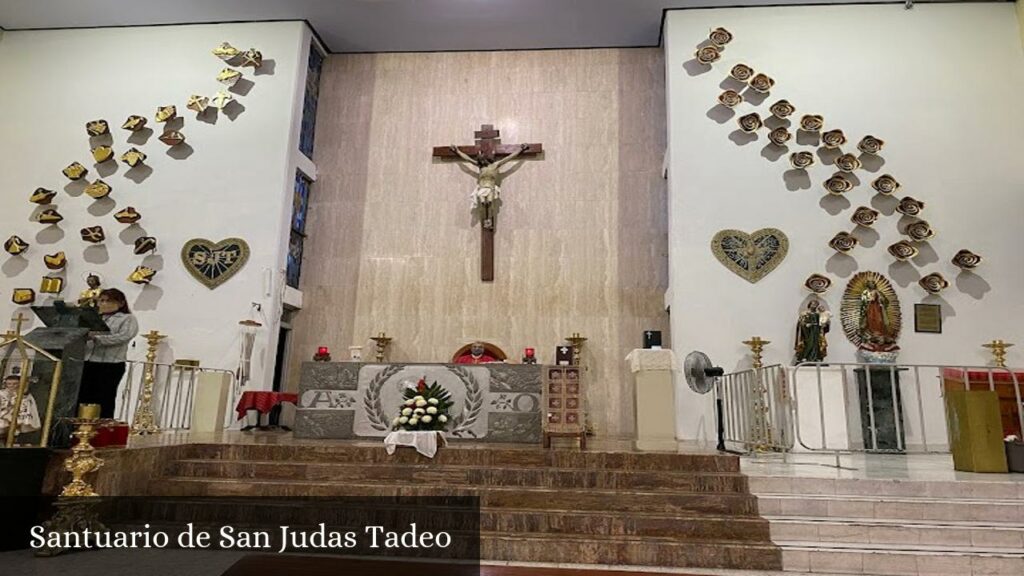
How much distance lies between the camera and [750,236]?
8844 mm

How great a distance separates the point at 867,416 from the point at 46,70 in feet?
44.1

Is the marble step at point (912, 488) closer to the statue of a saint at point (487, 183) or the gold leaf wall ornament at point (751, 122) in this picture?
the gold leaf wall ornament at point (751, 122)

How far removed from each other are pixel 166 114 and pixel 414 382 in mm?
6322

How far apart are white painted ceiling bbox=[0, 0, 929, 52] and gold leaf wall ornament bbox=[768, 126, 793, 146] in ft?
7.17

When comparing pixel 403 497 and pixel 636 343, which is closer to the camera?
pixel 403 497

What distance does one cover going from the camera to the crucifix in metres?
9.92

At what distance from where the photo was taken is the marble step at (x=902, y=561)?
3930 millimetres

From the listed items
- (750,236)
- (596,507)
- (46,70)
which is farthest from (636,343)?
(46,70)

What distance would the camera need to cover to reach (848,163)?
8.86 m

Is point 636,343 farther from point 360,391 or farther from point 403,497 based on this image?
point 403,497

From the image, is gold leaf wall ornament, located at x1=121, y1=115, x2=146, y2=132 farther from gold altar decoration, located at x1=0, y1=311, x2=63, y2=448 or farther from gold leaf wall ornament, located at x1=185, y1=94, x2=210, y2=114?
gold altar decoration, located at x1=0, y1=311, x2=63, y2=448

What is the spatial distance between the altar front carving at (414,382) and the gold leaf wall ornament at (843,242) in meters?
4.63

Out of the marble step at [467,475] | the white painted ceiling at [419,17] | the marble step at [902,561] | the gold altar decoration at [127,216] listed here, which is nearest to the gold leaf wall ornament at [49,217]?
the gold altar decoration at [127,216]

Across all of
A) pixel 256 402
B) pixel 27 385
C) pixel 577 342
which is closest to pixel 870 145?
pixel 577 342
